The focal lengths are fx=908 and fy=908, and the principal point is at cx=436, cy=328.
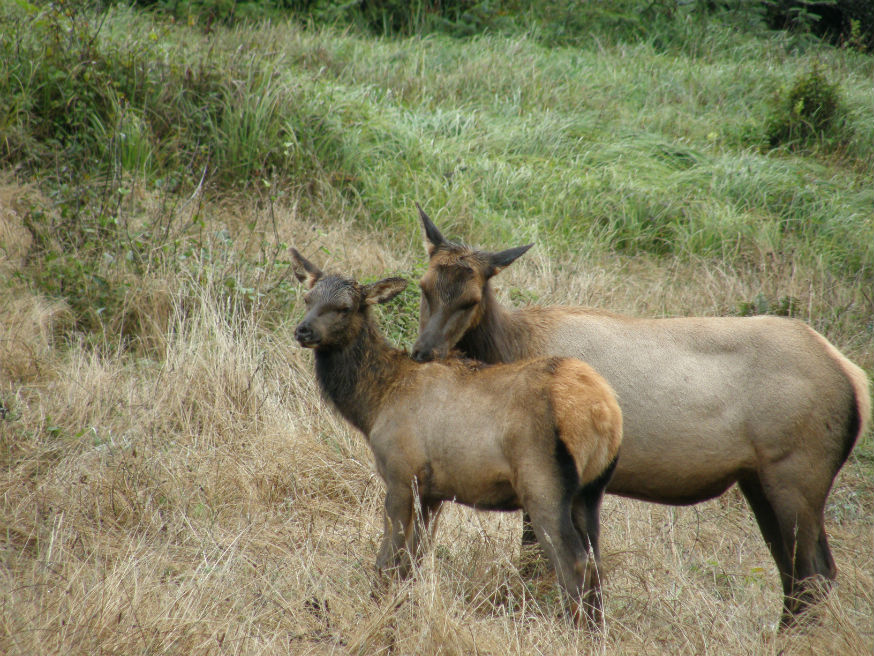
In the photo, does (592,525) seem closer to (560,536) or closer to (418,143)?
(560,536)

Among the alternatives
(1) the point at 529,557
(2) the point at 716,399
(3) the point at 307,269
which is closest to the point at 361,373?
(3) the point at 307,269

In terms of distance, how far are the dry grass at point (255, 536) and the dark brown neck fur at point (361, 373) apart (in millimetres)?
531

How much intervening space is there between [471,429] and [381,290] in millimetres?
1218

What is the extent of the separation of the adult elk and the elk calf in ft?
1.12

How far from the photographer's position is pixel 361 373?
17.5ft

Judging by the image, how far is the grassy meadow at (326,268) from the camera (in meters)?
4.52

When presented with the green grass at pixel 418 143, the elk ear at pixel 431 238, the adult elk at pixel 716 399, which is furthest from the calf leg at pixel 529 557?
the green grass at pixel 418 143

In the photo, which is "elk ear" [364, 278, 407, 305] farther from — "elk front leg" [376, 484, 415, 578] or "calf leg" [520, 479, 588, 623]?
"calf leg" [520, 479, 588, 623]

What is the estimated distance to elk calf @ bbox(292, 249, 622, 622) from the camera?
4.38 m

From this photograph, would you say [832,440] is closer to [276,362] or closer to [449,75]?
[276,362]

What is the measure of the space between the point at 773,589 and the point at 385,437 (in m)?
2.77

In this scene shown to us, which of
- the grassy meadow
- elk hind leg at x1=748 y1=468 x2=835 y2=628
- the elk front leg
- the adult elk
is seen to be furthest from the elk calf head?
elk hind leg at x1=748 y1=468 x2=835 y2=628

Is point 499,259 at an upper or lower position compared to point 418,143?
upper

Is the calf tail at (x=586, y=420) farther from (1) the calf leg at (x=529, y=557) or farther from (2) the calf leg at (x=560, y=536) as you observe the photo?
(1) the calf leg at (x=529, y=557)
